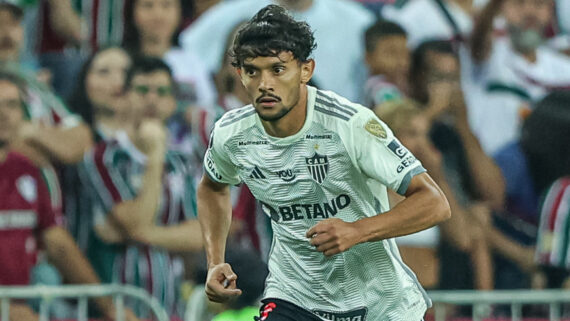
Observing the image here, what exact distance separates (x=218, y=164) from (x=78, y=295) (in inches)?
97.8

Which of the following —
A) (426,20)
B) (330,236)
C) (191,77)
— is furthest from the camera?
(426,20)

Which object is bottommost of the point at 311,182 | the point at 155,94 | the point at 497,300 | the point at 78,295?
the point at 497,300

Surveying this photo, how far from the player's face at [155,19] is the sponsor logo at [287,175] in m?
3.78

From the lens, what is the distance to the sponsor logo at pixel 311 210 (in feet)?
16.4

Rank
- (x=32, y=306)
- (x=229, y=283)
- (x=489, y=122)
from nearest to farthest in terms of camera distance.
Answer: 1. (x=229, y=283)
2. (x=32, y=306)
3. (x=489, y=122)

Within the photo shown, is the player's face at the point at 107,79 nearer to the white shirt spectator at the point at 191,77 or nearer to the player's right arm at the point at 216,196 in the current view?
the white shirt spectator at the point at 191,77

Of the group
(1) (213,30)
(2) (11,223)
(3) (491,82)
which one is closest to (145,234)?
(2) (11,223)

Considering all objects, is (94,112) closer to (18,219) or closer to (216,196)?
(18,219)

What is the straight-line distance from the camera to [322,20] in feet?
28.2

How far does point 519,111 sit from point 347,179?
13.7ft

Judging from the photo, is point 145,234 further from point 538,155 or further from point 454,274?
point 538,155

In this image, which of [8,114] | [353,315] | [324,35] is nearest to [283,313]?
[353,315]

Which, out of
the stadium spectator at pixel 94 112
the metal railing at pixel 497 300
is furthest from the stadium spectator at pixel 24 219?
the metal railing at pixel 497 300

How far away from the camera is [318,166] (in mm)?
4961
